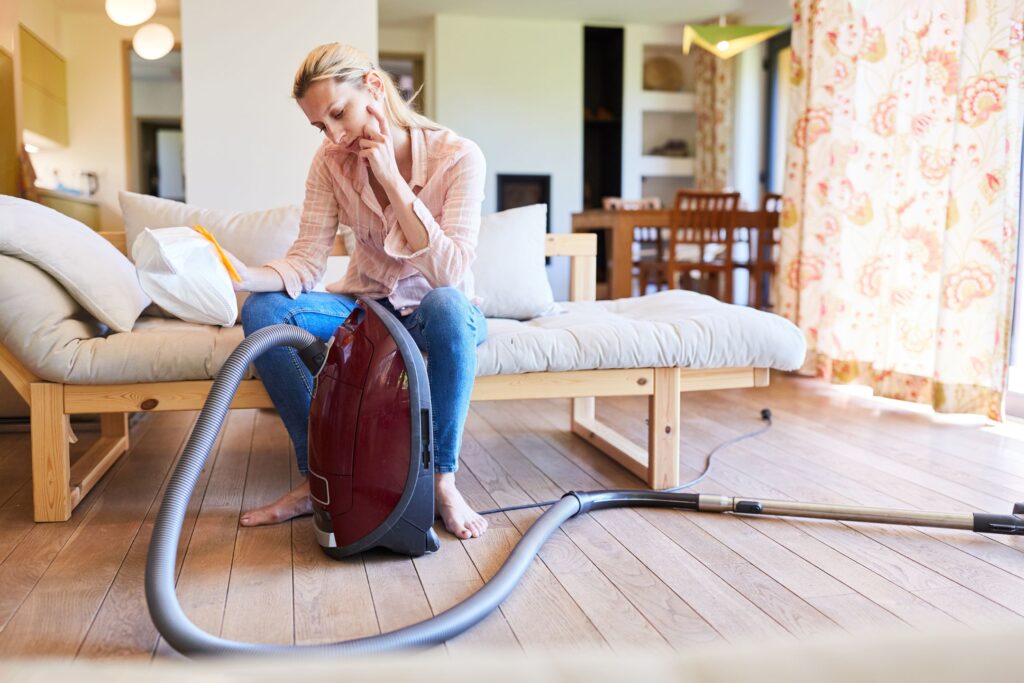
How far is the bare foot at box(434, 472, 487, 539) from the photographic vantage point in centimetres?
173

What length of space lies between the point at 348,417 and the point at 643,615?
606 millimetres

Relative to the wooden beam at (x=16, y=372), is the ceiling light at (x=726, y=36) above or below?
above

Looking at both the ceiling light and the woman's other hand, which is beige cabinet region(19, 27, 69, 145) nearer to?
the ceiling light

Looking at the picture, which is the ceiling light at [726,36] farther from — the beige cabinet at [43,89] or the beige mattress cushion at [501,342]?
the beige cabinet at [43,89]

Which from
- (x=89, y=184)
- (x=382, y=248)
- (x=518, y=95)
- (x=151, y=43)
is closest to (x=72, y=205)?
(x=89, y=184)

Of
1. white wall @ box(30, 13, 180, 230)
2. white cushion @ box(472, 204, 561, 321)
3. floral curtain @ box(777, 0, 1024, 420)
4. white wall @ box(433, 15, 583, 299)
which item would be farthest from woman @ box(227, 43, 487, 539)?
white wall @ box(30, 13, 180, 230)

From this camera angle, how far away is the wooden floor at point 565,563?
52.0 inches

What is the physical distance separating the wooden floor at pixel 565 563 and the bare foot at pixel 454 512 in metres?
0.03

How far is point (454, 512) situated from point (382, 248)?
61 cm

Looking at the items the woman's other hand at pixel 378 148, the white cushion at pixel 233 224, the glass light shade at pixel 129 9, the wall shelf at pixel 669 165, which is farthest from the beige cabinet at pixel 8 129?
the wall shelf at pixel 669 165

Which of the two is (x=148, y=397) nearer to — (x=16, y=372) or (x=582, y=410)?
(x=16, y=372)

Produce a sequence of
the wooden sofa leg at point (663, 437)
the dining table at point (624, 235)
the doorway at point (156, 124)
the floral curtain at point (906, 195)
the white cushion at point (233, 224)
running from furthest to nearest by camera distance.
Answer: the doorway at point (156, 124) < the dining table at point (624, 235) < the floral curtain at point (906, 195) < the white cushion at point (233, 224) < the wooden sofa leg at point (663, 437)

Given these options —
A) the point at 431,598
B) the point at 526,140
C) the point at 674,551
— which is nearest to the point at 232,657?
the point at 431,598

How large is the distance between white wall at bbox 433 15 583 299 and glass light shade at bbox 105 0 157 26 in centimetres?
271
